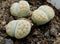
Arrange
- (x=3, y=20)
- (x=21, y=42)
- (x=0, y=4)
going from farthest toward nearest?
(x=0, y=4) < (x=3, y=20) < (x=21, y=42)

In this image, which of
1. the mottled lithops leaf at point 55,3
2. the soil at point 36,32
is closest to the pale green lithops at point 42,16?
the soil at point 36,32

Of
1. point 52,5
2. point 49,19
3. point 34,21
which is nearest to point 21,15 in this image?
point 34,21

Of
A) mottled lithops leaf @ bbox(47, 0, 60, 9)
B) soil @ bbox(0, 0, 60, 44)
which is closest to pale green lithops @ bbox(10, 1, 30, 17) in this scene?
soil @ bbox(0, 0, 60, 44)

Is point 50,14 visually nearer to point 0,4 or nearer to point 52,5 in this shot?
point 52,5

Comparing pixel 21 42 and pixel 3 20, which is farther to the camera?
pixel 3 20

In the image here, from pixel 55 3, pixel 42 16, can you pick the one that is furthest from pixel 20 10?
pixel 55 3

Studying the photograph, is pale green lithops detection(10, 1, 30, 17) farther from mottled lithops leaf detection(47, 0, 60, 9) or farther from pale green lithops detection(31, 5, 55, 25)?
mottled lithops leaf detection(47, 0, 60, 9)

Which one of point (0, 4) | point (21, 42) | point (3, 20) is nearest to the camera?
point (21, 42)
